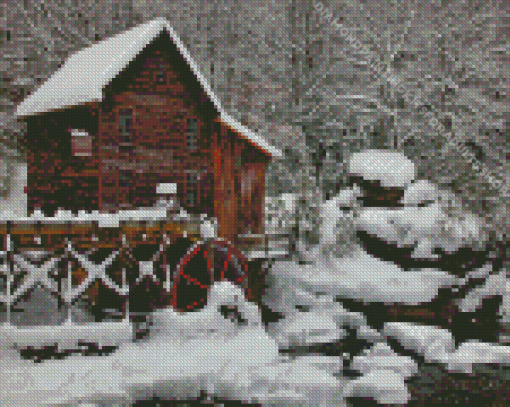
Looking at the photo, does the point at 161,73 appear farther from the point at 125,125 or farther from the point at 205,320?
the point at 205,320

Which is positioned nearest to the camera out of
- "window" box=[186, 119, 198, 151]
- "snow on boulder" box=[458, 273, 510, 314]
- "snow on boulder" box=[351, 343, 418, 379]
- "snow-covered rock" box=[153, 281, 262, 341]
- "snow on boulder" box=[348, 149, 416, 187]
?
"snow-covered rock" box=[153, 281, 262, 341]

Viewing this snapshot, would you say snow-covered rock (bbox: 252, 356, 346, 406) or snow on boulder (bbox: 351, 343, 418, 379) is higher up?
snow-covered rock (bbox: 252, 356, 346, 406)

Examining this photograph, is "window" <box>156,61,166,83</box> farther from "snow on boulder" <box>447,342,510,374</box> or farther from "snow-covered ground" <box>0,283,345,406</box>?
"snow on boulder" <box>447,342,510,374</box>

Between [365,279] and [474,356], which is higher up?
[365,279]

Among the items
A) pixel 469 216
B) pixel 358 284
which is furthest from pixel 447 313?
pixel 469 216

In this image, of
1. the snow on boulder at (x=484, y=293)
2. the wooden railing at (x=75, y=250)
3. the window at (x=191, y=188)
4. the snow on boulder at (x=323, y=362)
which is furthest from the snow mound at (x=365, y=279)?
the wooden railing at (x=75, y=250)

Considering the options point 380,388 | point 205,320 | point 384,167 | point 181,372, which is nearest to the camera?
point 181,372

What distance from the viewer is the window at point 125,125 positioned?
1289cm

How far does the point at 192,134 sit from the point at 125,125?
1697mm

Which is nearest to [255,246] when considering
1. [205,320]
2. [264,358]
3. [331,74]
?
[205,320]

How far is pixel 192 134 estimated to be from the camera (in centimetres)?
1336

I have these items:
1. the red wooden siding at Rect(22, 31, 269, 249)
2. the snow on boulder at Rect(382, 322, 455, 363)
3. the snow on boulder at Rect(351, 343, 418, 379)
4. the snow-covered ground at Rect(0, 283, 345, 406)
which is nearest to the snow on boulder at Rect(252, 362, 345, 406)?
the snow-covered ground at Rect(0, 283, 345, 406)

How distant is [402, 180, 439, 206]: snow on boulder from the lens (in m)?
19.1

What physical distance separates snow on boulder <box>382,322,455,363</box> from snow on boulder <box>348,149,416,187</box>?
8.56 m
